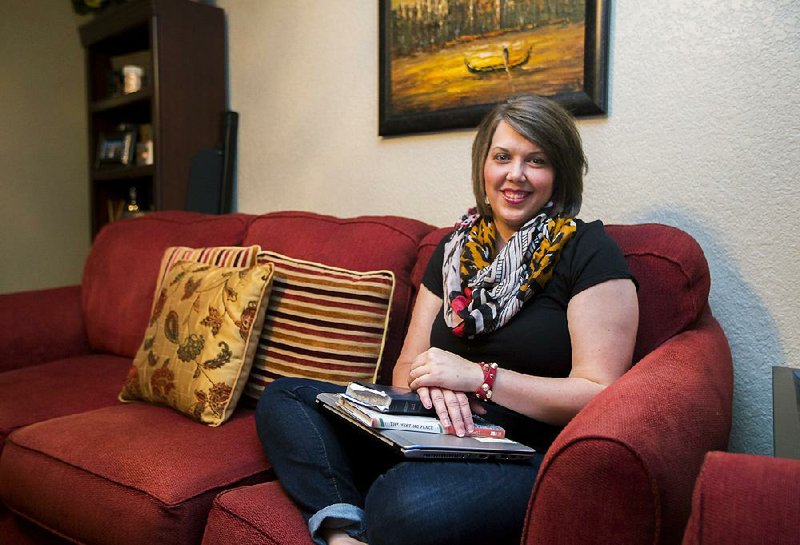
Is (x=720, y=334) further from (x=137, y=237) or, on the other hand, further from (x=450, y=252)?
(x=137, y=237)

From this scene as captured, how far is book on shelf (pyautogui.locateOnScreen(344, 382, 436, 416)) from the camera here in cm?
110

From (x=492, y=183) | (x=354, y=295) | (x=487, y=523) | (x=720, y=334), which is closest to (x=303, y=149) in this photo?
(x=354, y=295)

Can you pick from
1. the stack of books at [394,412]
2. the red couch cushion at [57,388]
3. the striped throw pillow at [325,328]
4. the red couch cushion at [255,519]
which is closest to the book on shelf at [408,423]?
the stack of books at [394,412]

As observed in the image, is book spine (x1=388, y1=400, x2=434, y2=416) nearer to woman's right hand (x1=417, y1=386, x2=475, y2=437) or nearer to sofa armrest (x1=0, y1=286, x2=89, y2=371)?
woman's right hand (x1=417, y1=386, x2=475, y2=437)

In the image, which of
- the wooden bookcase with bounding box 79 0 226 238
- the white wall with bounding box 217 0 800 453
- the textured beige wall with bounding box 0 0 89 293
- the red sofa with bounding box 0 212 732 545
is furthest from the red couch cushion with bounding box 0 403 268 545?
the textured beige wall with bounding box 0 0 89 293

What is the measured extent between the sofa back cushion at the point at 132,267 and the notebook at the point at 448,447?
1154 millimetres

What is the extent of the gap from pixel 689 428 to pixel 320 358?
0.87m

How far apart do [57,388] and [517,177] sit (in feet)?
4.36

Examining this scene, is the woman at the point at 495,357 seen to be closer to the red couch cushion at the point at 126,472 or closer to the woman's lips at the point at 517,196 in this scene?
the woman's lips at the point at 517,196

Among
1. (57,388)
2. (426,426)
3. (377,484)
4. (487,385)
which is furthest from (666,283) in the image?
(57,388)

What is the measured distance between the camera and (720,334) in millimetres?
1300

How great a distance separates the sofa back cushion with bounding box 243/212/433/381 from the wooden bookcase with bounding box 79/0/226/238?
862mm

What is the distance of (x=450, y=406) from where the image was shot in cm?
111

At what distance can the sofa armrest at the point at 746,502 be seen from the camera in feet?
1.96
